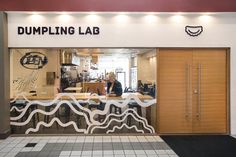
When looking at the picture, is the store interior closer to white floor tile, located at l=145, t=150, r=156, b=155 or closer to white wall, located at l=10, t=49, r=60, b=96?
white wall, located at l=10, t=49, r=60, b=96

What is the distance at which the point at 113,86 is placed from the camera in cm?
722

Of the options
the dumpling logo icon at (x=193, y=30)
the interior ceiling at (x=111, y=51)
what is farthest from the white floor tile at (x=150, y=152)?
the dumpling logo icon at (x=193, y=30)

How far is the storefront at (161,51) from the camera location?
7.00 m

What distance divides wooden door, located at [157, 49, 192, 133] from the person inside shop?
96 cm

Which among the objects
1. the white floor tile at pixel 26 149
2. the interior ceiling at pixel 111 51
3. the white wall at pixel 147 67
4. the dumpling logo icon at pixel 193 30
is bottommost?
the white floor tile at pixel 26 149

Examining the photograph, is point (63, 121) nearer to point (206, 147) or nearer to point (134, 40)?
point (134, 40)

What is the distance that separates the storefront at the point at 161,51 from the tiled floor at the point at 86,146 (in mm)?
369

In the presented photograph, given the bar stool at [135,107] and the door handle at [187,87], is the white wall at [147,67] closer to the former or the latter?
the bar stool at [135,107]

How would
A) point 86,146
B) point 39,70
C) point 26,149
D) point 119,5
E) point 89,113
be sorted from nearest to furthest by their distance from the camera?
point 26,149, point 86,146, point 119,5, point 39,70, point 89,113

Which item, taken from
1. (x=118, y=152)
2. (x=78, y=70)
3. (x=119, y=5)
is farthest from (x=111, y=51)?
(x=118, y=152)

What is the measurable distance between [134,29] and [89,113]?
7.31ft

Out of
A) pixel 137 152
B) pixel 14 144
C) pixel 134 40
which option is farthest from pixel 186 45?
pixel 14 144

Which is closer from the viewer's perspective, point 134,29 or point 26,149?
point 26,149

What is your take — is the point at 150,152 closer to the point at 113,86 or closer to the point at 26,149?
the point at 113,86
